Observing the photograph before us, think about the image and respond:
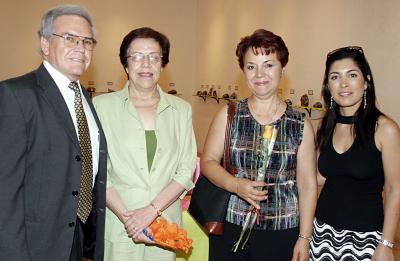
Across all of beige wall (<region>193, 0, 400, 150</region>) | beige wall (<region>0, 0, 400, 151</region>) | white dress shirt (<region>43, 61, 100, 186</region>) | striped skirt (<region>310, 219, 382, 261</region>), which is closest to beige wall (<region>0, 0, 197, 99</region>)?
beige wall (<region>0, 0, 400, 151</region>)

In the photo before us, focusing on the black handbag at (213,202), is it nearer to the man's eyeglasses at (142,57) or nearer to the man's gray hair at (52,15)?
the man's eyeglasses at (142,57)

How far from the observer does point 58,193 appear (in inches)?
65.3

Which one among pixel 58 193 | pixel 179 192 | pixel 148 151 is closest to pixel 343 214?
pixel 179 192

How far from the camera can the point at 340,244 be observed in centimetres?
205

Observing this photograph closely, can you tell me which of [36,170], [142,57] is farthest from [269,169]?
[36,170]

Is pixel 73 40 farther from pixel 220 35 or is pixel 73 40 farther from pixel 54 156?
pixel 220 35

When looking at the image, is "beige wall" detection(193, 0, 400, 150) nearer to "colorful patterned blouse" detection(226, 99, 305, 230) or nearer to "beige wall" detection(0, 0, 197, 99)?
"beige wall" detection(0, 0, 197, 99)

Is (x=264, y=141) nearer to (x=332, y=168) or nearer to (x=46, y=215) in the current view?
(x=332, y=168)

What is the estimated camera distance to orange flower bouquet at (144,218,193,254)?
1961 millimetres

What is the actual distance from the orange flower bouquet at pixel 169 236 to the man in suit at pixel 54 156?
30cm

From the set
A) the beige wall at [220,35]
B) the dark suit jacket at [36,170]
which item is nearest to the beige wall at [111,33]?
the beige wall at [220,35]

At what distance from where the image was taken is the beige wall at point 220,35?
495 centimetres

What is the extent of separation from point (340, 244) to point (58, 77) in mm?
1734

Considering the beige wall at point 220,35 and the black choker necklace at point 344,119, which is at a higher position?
the beige wall at point 220,35
